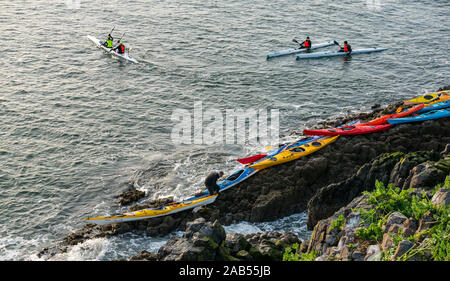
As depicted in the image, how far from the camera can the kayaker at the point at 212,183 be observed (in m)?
15.7

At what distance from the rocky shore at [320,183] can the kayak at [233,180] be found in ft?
0.66

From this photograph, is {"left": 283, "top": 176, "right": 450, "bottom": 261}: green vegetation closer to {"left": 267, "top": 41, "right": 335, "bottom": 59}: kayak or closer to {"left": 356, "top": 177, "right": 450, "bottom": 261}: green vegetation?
{"left": 356, "top": 177, "right": 450, "bottom": 261}: green vegetation

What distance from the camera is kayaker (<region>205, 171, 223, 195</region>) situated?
619 inches

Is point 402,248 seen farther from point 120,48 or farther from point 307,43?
point 307,43

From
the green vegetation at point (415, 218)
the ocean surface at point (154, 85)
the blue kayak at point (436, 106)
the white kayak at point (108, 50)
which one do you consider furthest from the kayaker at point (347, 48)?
the green vegetation at point (415, 218)

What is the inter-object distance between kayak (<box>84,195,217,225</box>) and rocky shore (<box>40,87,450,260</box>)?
24 cm

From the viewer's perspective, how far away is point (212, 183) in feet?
52.0

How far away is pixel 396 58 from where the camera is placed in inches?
1259

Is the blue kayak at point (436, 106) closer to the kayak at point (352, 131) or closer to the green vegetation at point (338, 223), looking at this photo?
the kayak at point (352, 131)

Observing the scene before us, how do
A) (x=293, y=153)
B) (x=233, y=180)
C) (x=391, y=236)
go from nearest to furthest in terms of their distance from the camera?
(x=391, y=236) → (x=233, y=180) → (x=293, y=153)

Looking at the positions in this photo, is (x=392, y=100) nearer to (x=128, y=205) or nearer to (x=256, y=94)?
(x=256, y=94)

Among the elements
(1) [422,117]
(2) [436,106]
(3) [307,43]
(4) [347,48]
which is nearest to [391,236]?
(1) [422,117]

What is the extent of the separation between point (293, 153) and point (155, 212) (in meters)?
5.85
